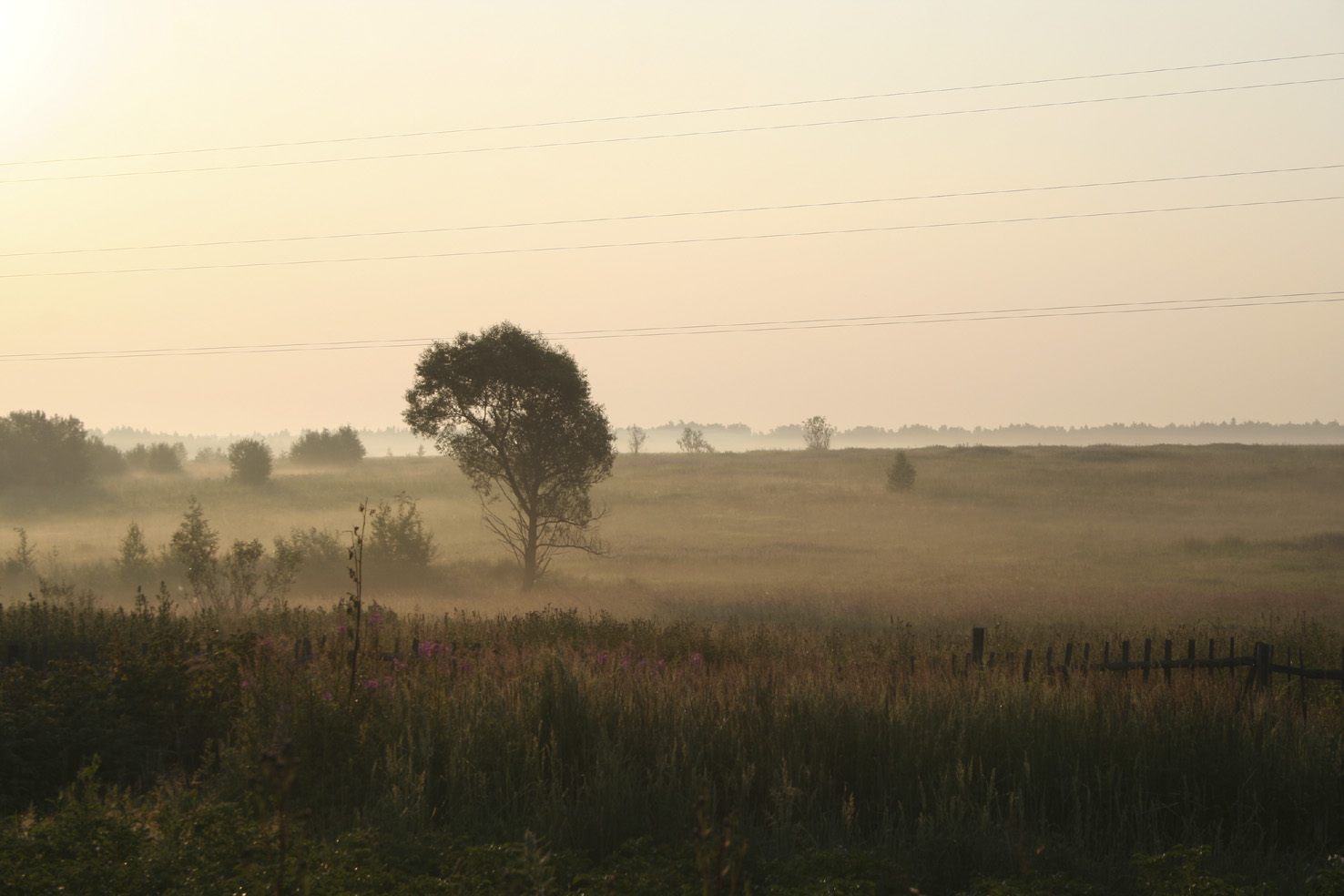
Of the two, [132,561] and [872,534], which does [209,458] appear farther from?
[872,534]

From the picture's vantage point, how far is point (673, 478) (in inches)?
2864

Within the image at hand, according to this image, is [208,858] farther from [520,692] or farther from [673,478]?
[673,478]

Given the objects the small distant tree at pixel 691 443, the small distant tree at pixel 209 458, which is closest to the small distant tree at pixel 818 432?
the small distant tree at pixel 691 443

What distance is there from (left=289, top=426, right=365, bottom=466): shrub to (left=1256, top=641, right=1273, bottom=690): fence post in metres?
81.4

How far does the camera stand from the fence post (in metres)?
11.5

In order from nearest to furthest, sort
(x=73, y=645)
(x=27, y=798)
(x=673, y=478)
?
(x=27, y=798), (x=73, y=645), (x=673, y=478)

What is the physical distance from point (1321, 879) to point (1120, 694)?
3.86 meters


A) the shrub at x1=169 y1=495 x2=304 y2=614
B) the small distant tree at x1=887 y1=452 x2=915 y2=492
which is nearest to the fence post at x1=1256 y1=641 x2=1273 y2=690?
the shrub at x1=169 y1=495 x2=304 y2=614

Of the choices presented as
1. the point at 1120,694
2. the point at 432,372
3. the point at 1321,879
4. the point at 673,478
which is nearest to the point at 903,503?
the point at 673,478

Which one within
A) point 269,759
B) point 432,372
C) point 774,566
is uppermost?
point 432,372

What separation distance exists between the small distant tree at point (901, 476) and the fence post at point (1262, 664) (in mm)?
51275

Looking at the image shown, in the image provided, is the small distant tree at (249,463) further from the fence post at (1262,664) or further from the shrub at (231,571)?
the fence post at (1262,664)

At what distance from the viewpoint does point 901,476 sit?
6294cm

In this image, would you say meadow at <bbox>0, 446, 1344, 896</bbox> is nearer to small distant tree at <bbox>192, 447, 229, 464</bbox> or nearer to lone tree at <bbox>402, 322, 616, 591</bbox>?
lone tree at <bbox>402, 322, 616, 591</bbox>
